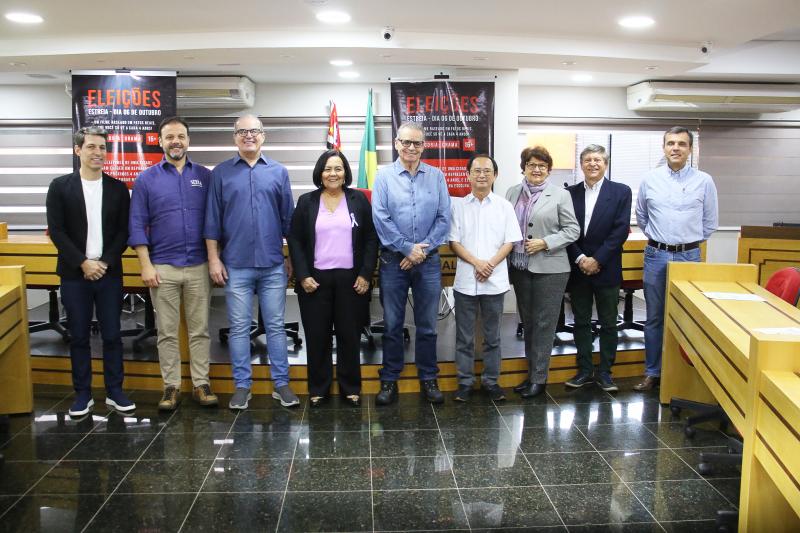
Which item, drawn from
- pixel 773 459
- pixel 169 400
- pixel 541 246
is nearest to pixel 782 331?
pixel 773 459

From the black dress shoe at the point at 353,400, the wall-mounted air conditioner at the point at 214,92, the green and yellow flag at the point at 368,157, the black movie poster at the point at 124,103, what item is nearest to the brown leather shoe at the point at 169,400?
the black dress shoe at the point at 353,400

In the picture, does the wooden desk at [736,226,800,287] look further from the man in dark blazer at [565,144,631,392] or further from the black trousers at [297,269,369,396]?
the black trousers at [297,269,369,396]

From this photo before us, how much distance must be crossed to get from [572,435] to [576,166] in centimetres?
485

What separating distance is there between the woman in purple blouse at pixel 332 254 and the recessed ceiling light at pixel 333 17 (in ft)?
3.94

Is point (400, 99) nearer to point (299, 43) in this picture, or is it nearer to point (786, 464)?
point (299, 43)

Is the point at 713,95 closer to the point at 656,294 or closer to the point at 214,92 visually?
the point at 656,294

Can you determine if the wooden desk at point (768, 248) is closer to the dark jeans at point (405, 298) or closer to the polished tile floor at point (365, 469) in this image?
the polished tile floor at point (365, 469)

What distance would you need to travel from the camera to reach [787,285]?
3.35m

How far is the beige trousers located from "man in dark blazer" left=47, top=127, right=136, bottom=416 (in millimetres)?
254

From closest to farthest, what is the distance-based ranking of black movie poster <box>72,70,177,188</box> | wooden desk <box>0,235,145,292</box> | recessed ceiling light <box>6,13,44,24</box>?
recessed ceiling light <box>6,13,44,24</box>
wooden desk <box>0,235,145,292</box>
black movie poster <box>72,70,177,188</box>

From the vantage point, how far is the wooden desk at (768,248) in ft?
20.4

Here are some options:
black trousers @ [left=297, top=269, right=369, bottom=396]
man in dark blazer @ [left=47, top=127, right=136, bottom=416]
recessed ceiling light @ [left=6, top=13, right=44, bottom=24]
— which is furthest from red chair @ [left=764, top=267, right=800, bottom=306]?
recessed ceiling light @ [left=6, top=13, right=44, bottom=24]

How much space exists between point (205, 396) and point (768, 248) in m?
5.34

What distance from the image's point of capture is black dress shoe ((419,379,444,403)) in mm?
4102
